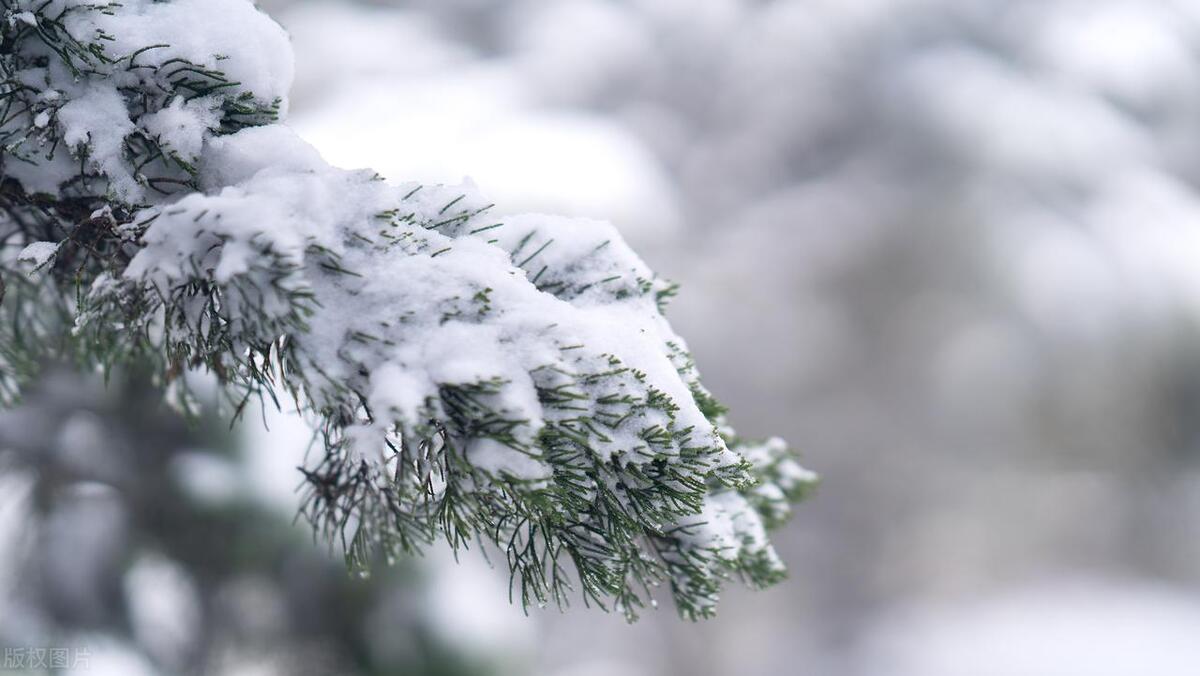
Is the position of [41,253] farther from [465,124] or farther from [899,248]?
[899,248]

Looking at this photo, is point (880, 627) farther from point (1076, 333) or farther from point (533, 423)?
point (533, 423)

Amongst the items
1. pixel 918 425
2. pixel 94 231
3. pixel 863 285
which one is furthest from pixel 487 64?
pixel 94 231

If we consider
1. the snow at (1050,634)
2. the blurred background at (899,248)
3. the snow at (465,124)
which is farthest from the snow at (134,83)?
the snow at (1050,634)

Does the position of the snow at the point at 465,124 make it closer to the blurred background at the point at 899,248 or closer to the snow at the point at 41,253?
the blurred background at the point at 899,248

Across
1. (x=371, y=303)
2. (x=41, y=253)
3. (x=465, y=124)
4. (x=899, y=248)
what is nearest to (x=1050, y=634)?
(x=899, y=248)

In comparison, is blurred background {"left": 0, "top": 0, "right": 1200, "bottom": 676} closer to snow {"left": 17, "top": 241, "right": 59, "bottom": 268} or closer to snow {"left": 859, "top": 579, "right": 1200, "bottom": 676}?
snow {"left": 859, "top": 579, "right": 1200, "bottom": 676}
